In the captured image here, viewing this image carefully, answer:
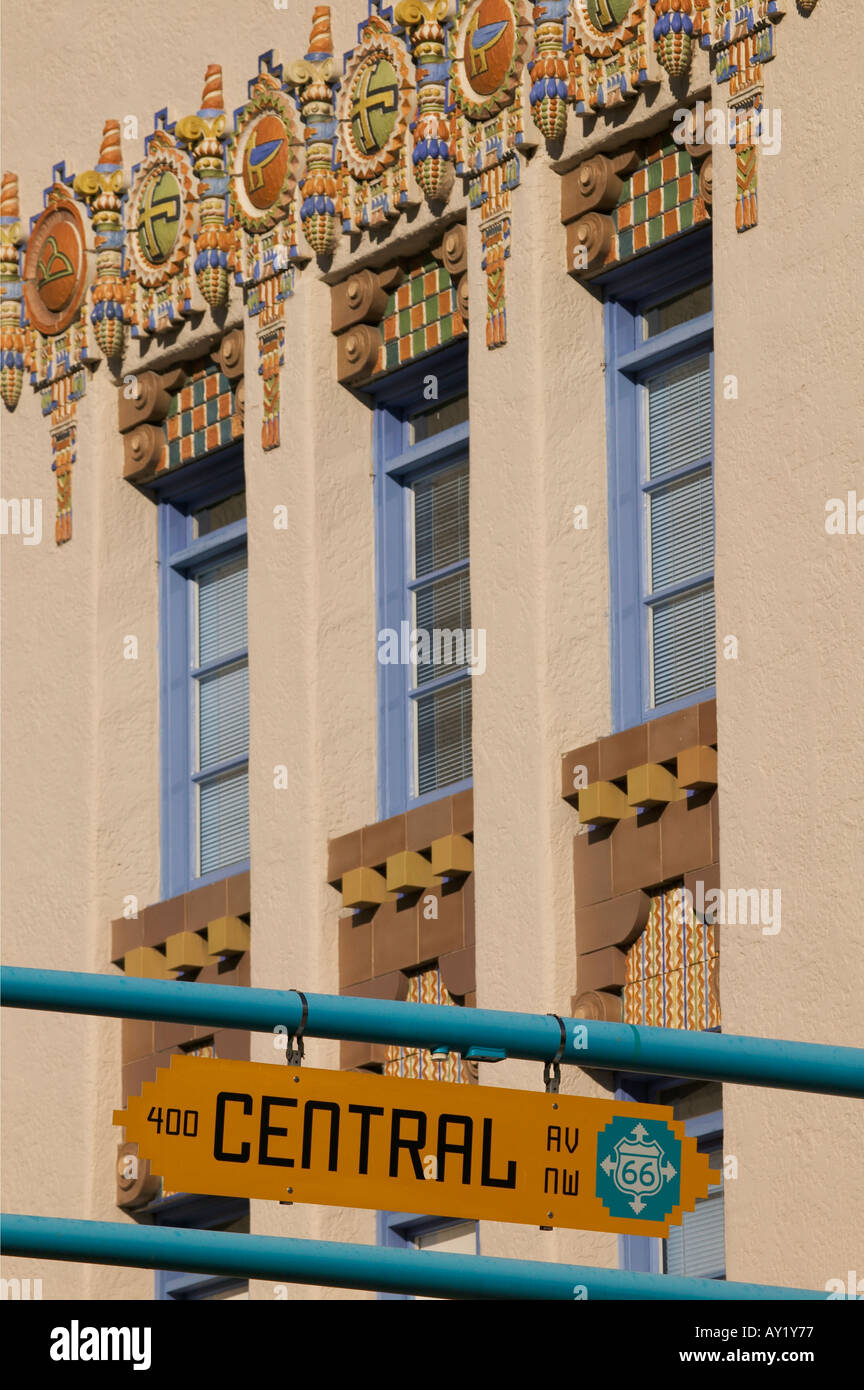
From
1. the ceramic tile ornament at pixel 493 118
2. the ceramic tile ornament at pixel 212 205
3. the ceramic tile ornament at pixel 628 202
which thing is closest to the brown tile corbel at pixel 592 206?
the ceramic tile ornament at pixel 628 202

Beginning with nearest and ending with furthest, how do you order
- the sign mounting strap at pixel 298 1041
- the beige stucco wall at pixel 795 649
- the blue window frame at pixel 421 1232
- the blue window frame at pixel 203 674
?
the sign mounting strap at pixel 298 1041 < the beige stucco wall at pixel 795 649 < the blue window frame at pixel 421 1232 < the blue window frame at pixel 203 674

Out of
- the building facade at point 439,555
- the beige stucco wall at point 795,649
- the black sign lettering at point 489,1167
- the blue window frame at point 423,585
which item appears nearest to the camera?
the black sign lettering at point 489,1167

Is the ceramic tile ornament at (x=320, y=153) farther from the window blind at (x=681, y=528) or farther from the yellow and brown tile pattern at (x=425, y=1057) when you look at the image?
the yellow and brown tile pattern at (x=425, y=1057)

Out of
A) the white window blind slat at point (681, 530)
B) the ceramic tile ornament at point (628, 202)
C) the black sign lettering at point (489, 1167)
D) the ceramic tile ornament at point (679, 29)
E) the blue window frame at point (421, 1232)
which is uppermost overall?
the ceramic tile ornament at point (679, 29)

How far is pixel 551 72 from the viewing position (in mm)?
14000

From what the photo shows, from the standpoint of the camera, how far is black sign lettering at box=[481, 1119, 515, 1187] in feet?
27.5

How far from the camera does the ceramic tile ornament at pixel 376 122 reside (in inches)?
591

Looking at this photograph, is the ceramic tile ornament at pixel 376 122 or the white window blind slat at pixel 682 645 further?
the ceramic tile ornament at pixel 376 122

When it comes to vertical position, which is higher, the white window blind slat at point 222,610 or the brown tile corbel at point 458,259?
the brown tile corbel at point 458,259

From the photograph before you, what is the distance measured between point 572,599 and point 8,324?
5272 mm

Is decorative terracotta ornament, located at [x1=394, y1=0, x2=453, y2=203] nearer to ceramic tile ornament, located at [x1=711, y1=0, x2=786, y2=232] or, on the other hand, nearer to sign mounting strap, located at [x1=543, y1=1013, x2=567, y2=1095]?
ceramic tile ornament, located at [x1=711, y1=0, x2=786, y2=232]

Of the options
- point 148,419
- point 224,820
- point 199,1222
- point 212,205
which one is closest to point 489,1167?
point 199,1222

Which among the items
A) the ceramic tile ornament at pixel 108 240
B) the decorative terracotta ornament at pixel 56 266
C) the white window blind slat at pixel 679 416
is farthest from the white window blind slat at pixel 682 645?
the decorative terracotta ornament at pixel 56 266

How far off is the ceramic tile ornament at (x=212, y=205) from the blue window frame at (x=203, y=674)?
34.7 inches
